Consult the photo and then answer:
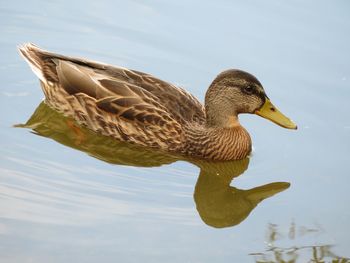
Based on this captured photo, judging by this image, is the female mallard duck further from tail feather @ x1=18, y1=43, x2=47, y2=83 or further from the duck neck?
tail feather @ x1=18, y1=43, x2=47, y2=83

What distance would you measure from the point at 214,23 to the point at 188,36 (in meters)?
0.63

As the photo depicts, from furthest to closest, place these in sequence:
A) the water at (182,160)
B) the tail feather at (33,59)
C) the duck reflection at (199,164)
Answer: the tail feather at (33,59)
the duck reflection at (199,164)
the water at (182,160)

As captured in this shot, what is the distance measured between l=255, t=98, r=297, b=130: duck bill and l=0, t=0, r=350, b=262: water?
1.36ft

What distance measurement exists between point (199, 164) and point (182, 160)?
188 millimetres

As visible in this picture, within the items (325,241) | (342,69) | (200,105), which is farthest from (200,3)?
(325,241)

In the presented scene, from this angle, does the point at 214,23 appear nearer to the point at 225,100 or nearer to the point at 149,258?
the point at 225,100

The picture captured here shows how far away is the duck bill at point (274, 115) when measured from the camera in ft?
26.2

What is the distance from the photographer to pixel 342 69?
33.3ft

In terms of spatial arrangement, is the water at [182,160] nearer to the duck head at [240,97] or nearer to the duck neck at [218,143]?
the duck neck at [218,143]

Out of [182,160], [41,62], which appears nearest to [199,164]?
[182,160]

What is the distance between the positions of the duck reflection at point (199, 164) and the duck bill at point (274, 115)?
1.85 feet

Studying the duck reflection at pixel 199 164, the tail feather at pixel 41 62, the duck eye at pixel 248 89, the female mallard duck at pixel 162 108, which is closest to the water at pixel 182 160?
the duck reflection at pixel 199 164

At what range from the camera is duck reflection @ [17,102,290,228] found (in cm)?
708

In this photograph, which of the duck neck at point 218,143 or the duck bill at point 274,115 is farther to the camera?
the duck neck at point 218,143
